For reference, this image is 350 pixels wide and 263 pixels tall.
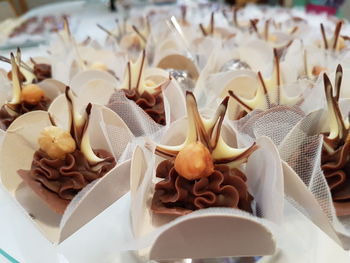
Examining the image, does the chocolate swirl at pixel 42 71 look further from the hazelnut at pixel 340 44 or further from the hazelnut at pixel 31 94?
the hazelnut at pixel 340 44

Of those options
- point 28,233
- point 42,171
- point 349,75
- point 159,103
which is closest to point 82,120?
point 42,171

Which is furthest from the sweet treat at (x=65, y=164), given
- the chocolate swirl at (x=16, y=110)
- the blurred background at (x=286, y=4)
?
the blurred background at (x=286, y=4)

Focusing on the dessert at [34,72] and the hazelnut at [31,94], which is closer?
Answer: the hazelnut at [31,94]

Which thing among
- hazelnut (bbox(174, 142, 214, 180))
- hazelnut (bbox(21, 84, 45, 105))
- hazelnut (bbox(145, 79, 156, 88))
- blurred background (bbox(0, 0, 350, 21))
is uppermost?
hazelnut (bbox(174, 142, 214, 180))

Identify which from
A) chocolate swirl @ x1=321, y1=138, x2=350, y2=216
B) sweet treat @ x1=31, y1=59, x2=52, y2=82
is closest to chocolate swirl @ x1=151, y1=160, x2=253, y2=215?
chocolate swirl @ x1=321, y1=138, x2=350, y2=216

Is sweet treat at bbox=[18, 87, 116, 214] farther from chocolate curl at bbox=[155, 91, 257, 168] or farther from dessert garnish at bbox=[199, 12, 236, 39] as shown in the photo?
dessert garnish at bbox=[199, 12, 236, 39]

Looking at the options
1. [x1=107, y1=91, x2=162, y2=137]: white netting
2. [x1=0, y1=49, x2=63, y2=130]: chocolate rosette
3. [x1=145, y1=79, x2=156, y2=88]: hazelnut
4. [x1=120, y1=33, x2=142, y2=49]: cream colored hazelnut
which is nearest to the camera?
[x1=107, y1=91, x2=162, y2=137]: white netting
